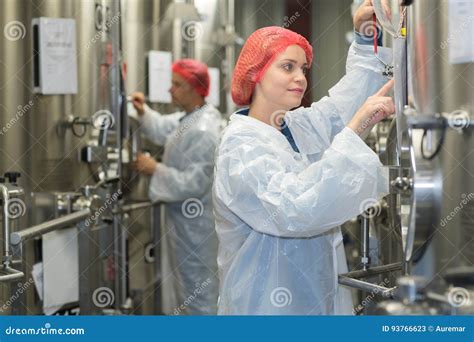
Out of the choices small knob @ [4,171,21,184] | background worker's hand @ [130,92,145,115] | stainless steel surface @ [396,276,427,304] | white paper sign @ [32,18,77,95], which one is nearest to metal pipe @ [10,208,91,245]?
small knob @ [4,171,21,184]

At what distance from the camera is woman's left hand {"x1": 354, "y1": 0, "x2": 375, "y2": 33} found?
1545mm

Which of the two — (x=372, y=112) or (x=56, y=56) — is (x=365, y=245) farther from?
(x=56, y=56)

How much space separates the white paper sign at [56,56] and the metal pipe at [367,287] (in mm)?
950

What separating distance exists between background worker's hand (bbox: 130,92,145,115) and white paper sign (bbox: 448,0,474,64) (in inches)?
53.4

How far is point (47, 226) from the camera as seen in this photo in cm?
178

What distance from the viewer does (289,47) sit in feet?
5.19

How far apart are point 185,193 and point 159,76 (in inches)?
17.4

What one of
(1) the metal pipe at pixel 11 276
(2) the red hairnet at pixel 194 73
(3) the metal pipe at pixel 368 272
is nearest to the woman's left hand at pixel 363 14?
(3) the metal pipe at pixel 368 272

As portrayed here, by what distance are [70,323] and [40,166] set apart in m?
0.46

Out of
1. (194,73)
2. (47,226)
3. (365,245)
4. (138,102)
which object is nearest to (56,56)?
(47,226)

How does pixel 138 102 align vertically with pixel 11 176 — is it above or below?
above

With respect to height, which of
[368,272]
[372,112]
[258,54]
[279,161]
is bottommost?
[368,272]

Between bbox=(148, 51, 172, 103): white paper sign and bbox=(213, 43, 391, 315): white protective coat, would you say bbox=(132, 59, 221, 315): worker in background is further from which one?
bbox=(213, 43, 391, 315): white protective coat

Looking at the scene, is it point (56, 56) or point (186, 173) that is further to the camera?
point (186, 173)
